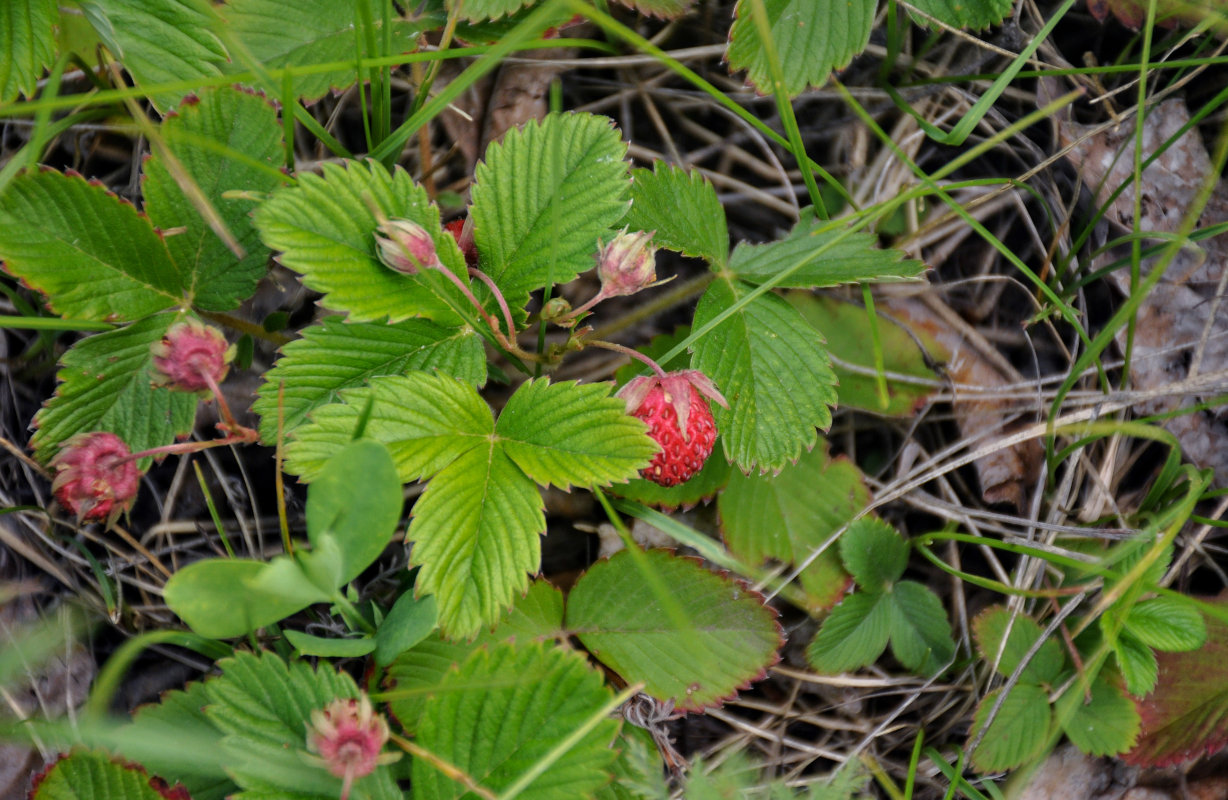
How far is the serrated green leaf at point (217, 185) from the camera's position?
1.50m

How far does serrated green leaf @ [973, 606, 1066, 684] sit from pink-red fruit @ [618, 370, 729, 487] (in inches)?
30.5

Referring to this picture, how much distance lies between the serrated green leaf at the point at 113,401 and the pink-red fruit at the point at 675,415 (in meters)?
0.80

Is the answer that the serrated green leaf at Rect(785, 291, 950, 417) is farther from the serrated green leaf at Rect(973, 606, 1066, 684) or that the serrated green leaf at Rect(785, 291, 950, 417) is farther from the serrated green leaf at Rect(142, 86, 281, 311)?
the serrated green leaf at Rect(142, 86, 281, 311)

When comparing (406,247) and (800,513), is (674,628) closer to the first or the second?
(800,513)

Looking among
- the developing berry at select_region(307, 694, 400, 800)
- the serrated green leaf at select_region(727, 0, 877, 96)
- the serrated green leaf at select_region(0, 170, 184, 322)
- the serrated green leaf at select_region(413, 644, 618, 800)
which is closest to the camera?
the developing berry at select_region(307, 694, 400, 800)

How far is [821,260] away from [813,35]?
1.53ft

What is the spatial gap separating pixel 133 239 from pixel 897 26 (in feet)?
5.36

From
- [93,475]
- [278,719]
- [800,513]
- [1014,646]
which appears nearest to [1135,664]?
[1014,646]

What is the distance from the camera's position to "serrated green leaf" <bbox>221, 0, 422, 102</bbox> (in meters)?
1.65

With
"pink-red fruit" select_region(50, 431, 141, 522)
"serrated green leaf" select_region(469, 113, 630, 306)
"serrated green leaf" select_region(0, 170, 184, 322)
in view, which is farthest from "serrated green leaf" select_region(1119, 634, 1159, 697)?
"serrated green leaf" select_region(0, 170, 184, 322)

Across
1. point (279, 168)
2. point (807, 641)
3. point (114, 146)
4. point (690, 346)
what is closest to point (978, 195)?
point (690, 346)

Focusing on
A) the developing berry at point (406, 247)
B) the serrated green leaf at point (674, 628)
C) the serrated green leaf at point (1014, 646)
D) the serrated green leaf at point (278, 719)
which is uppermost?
the developing berry at point (406, 247)

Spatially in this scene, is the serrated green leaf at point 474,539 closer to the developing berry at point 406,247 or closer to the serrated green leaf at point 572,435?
the serrated green leaf at point 572,435

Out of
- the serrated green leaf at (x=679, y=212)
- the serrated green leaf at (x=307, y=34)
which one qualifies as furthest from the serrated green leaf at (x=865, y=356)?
the serrated green leaf at (x=307, y=34)
